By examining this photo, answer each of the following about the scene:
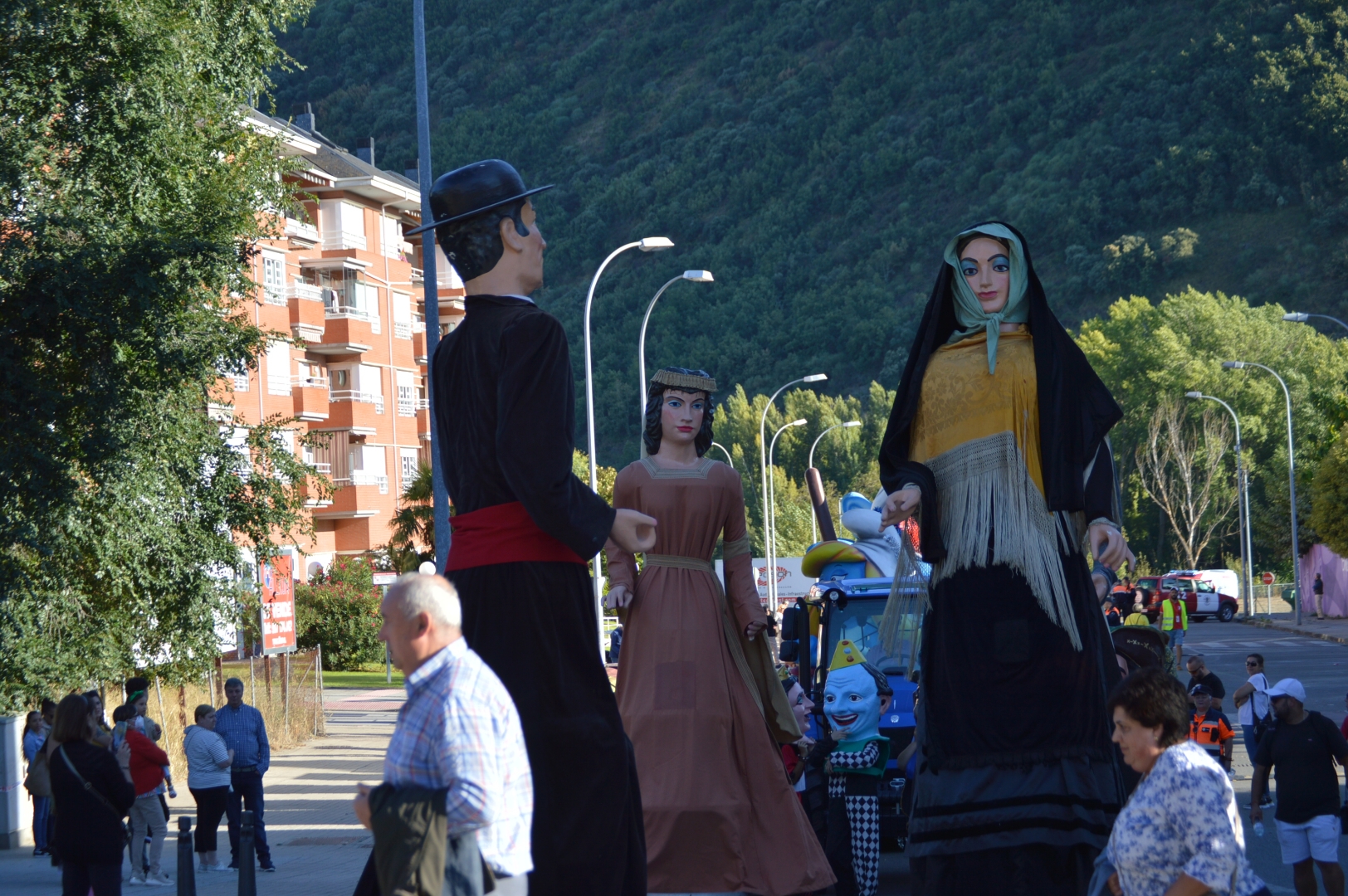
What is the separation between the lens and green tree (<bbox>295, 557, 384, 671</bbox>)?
49812mm

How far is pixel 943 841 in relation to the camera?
5.38 meters

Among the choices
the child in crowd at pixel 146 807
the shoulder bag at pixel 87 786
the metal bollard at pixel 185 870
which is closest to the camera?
the metal bollard at pixel 185 870

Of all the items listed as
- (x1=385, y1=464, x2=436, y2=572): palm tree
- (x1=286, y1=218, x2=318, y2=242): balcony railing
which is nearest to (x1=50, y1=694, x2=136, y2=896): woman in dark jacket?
(x1=385, y1=464, x2=436, y2=572): palm tree

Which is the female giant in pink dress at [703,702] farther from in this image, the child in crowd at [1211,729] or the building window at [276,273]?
the building window at [276,273]

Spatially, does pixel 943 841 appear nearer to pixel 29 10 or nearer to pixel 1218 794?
pixel 1218 794

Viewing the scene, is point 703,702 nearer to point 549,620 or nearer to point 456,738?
point 549,620

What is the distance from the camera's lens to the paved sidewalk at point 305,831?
13.4m

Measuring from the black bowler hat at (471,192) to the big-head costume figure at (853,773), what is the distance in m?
5.39

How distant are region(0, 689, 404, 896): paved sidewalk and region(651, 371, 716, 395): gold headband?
633cm

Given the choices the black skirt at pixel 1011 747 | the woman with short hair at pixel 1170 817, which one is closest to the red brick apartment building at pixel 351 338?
the black skirt at pixel 1011 747

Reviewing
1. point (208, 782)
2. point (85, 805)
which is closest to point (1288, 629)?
point (208, 782)

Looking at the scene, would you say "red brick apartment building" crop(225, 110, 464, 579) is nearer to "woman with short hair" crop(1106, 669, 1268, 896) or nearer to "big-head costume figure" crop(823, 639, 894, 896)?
"big-head costume figure" crop(823, 639, 894, 896)

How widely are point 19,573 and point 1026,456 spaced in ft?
46.1

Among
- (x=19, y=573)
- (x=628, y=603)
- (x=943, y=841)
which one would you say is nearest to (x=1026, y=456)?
(x=943, y=841)
